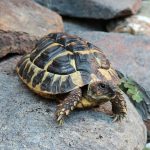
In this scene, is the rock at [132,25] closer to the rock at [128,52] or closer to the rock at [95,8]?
the rock at [95,8]

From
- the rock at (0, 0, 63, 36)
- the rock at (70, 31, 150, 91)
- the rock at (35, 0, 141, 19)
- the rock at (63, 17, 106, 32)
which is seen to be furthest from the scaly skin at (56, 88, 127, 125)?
the rock at (63, 17, 106, 32)

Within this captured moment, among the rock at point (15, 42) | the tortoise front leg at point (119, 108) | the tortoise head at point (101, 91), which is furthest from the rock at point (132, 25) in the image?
the tortoise head at point (101, 91)

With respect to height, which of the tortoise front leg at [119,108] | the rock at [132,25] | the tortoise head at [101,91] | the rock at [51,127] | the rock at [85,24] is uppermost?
the tortoise head at [101,91]

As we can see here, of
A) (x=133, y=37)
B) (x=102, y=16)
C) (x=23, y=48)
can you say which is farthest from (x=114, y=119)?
(x=102, y=16)

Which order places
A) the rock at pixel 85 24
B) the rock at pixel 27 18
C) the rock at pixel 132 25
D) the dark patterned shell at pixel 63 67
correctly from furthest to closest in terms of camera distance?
the rock at pixel 85 24
the rock at pixel 132 25
the rock at pixel 27 18
the dark patterned shell at pixel 63 67

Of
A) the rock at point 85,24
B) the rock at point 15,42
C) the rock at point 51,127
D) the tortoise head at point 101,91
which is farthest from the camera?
the rock at point 85,24

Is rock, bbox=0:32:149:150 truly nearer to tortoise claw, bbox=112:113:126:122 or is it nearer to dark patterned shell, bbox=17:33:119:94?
tortoise claw, bbox=112:113:126:122

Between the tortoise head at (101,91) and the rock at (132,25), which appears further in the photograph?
the rock at (132,25)

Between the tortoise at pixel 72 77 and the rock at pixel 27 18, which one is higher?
the tortoise at pixel 72 77
